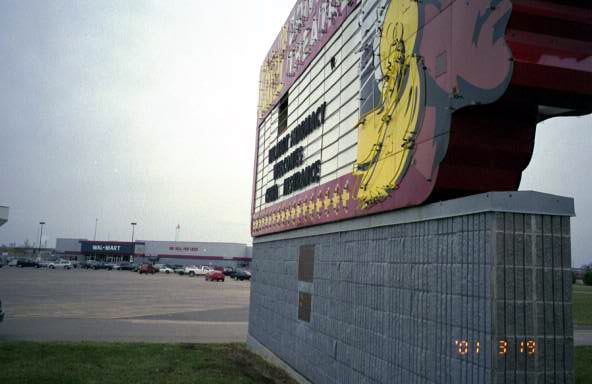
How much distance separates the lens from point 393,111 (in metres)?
6.83

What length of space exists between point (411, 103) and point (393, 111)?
0.50 m

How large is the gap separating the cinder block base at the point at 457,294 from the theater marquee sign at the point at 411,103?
45 centimetres

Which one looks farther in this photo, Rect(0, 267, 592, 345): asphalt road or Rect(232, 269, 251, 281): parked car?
Rect(232, 269, 251, 281): parked car

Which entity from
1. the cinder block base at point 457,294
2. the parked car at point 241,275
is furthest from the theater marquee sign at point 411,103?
the parked car at point 241,275

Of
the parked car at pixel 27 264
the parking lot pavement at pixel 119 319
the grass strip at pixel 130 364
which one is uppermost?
the parked car at pixel 27 264

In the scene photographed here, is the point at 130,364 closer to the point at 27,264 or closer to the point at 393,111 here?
the point at 393,111

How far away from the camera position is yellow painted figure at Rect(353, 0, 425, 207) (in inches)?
251

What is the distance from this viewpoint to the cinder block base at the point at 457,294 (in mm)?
4730

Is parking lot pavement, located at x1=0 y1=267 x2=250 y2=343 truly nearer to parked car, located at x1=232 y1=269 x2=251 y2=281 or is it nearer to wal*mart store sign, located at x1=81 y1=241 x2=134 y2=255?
parked car, located at x1=232 y1=269 x2=251 y2=281

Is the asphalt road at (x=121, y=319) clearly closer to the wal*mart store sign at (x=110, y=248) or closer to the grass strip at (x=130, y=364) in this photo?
the grass strip at (x=130, y=364)

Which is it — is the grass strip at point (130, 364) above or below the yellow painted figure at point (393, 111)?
below

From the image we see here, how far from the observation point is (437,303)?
5.62 meters

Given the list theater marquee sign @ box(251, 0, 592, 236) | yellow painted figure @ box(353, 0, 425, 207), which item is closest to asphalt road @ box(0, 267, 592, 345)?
theater marquee sign @ box(251, 0, 592, 236)

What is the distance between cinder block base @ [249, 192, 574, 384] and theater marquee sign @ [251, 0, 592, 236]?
45cm
